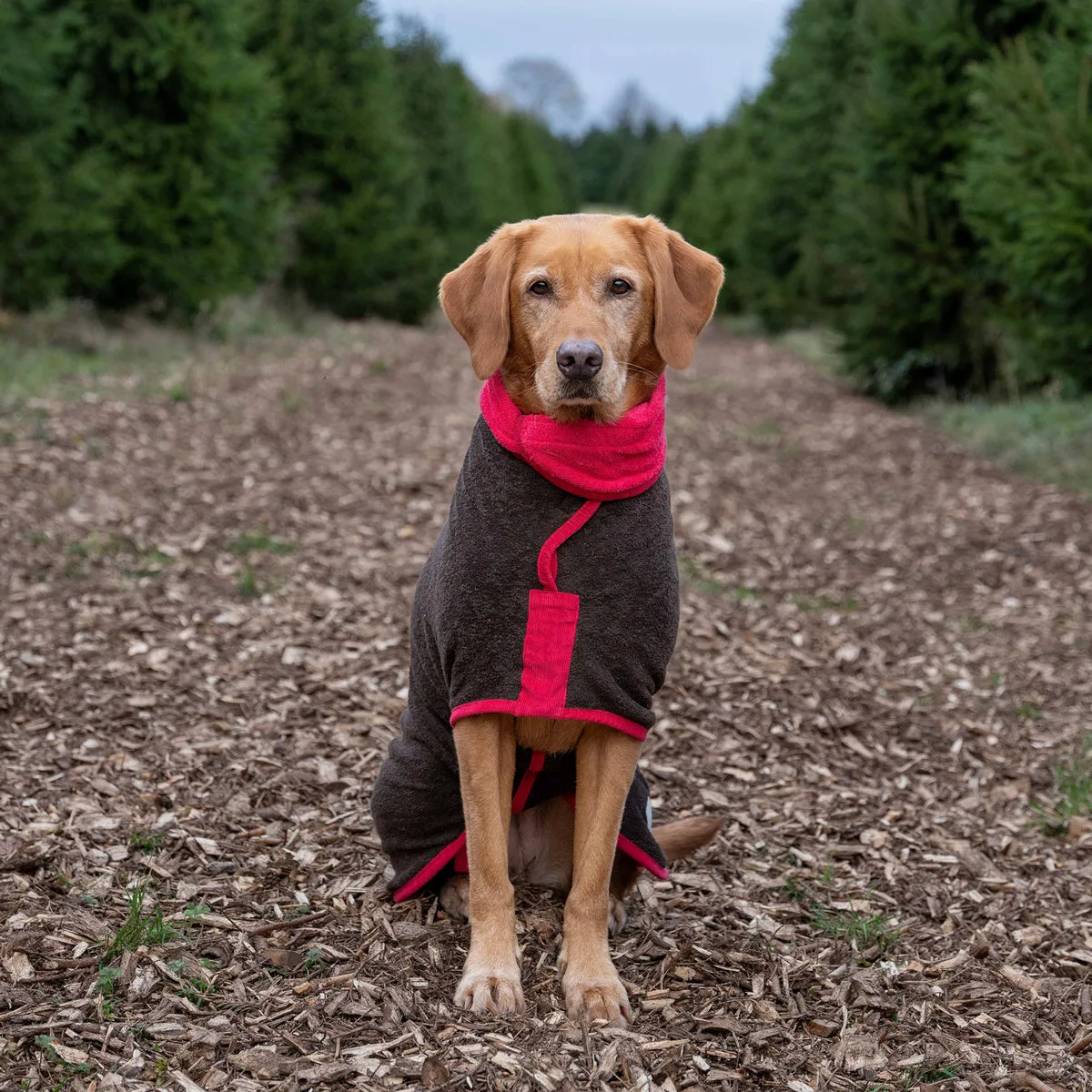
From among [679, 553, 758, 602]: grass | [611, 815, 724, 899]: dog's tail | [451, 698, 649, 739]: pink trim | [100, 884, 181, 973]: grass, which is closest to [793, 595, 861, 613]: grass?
[679, 553, 758, 602]: grass

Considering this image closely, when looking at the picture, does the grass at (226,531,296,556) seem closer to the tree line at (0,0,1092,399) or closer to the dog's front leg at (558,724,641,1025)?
the dog's front leg at (558,724,641,1025)

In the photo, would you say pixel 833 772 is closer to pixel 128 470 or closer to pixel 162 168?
pixel 128 470

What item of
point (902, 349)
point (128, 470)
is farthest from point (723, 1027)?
point (902, 349)

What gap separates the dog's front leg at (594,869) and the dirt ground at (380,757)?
10 cm

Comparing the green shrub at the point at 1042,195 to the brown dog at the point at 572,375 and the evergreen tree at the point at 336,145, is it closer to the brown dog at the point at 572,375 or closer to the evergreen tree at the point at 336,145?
the brown dog at the point at 572,375

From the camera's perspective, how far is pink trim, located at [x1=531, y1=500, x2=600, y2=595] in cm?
274

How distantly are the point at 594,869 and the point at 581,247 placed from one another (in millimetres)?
1632

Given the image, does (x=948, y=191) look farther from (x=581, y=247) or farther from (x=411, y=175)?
(x=411, y=175)

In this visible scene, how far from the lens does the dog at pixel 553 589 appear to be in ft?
9.08

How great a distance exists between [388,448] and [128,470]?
1.99 metres

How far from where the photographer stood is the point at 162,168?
12945 millimetres

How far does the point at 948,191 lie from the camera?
11.8 meters

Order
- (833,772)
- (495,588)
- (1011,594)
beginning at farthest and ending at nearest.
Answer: (1011,594) → (833,772) → (495,588)

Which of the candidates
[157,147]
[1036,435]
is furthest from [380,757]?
[157,147]
